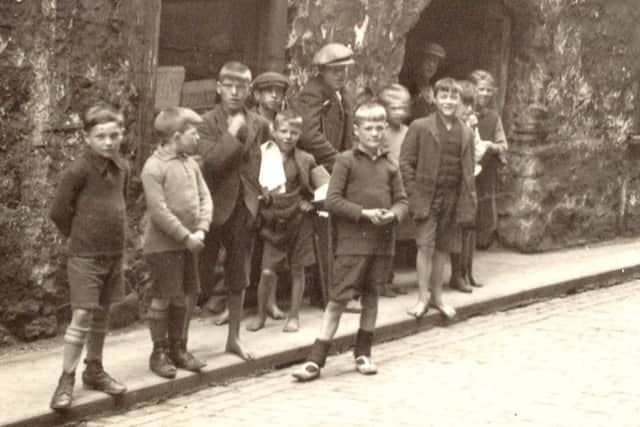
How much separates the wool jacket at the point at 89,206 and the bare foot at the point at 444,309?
11.4 ft

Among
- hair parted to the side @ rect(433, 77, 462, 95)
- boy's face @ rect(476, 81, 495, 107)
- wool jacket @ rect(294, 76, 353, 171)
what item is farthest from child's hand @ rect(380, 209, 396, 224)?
boy's face @ rect(476, 81, 495, 107)

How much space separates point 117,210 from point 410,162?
3282 mm

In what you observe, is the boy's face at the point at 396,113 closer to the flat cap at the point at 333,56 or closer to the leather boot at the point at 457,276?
the flat cap at the point at 333,56

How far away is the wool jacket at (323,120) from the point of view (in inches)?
392

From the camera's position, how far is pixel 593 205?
14.4 m

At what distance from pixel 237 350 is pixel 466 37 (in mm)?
5950

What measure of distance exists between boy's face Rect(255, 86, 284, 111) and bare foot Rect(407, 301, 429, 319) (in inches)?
67.8

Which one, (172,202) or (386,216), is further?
(386,216)

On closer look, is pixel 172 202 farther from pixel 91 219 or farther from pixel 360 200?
pixel 360 200

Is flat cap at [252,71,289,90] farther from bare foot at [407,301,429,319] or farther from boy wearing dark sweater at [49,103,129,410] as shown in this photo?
boy wearing dark sweater at [49,103,129,410]

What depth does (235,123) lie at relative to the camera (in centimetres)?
861

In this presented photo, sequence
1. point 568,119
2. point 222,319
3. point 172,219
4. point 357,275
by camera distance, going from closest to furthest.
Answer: point 172,219 → point 357,275 → point 222,319 → point 568,119

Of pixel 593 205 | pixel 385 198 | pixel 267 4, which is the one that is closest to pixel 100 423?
pixel 385 198

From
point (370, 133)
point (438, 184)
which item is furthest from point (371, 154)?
point (438, 184)
